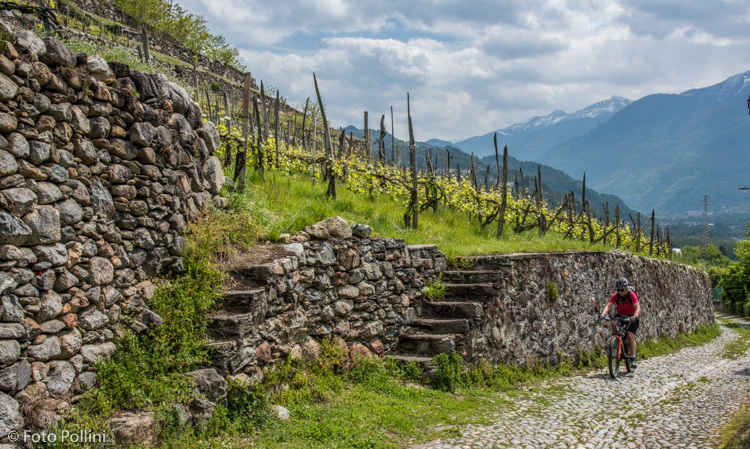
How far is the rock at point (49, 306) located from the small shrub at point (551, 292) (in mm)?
9662

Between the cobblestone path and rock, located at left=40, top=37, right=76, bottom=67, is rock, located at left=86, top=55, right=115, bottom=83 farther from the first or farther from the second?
the cobblestone path

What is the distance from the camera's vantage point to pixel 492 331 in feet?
32.4

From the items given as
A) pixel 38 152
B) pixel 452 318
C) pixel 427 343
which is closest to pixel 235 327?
pixel 38 152

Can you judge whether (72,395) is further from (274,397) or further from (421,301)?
(421,301)

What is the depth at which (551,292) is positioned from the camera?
11.8 meters

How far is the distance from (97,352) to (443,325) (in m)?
5.79

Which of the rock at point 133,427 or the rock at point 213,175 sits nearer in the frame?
the rock at point 133,427

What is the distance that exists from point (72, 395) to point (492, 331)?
7124 millimetres

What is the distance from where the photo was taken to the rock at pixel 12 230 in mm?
4293

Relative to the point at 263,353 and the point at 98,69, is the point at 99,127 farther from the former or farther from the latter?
the point at 263,353

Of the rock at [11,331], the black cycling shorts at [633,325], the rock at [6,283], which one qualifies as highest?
the rock at [6,283]

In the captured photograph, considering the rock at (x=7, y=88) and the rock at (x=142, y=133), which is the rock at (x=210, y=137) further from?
the rock at (x=7, y=88)

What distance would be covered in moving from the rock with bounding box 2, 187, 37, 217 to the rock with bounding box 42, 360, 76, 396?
52.8 inches

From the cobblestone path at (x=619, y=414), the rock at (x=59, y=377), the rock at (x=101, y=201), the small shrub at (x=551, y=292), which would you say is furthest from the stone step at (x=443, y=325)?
the rock at (x=59, y=377)
